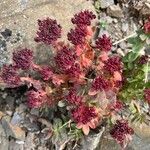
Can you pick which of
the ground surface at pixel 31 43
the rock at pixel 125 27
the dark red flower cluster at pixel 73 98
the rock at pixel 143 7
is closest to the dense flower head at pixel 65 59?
the dark red flower cluster at pixel 73 98

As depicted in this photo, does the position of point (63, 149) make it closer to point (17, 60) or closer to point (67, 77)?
point (67, 77)

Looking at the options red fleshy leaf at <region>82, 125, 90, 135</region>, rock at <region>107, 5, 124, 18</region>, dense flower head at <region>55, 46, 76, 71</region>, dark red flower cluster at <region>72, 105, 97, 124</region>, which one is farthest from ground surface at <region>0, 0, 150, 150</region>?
dense flower head at <region>55, 46, 76, 71</region>

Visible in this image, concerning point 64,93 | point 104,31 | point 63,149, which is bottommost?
point 63,149

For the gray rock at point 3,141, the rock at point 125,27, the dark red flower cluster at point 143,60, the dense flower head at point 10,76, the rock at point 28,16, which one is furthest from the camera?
the rock at point 125,27

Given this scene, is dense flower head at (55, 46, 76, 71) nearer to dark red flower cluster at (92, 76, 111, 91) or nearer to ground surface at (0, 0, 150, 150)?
dark red flower cluster at (92, 76, 111, 91)

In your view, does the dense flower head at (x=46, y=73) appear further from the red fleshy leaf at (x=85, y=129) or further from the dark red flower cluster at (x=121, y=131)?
the dark red flower cluster at (x=121, y=131)

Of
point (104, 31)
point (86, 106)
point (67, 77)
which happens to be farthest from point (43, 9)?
point (86, 106)
